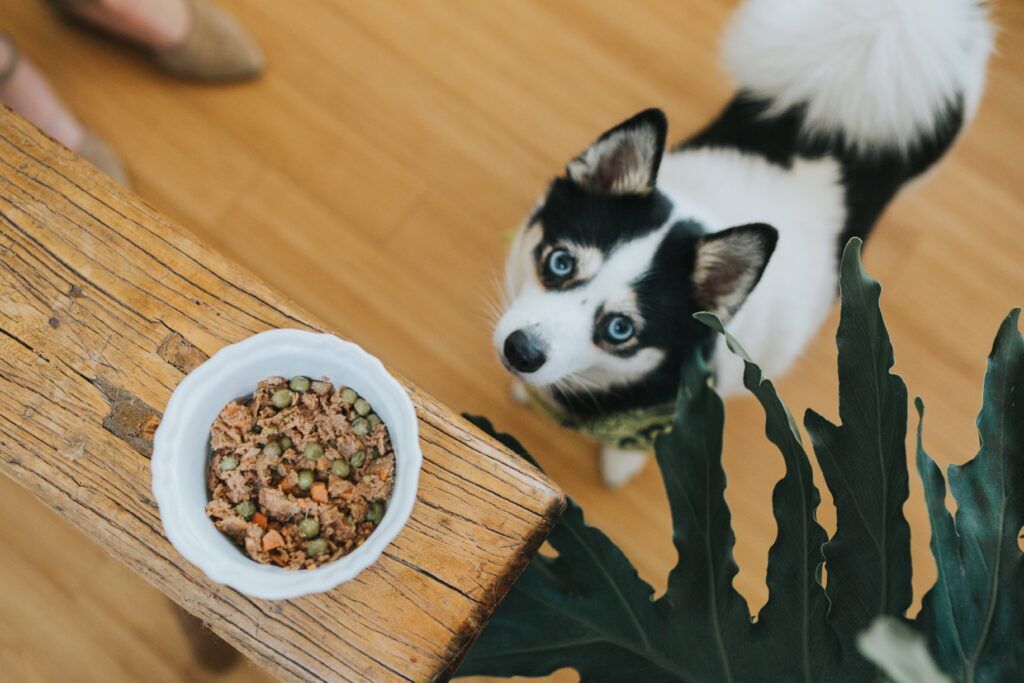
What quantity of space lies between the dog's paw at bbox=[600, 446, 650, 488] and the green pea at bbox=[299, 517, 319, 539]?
0.90 m

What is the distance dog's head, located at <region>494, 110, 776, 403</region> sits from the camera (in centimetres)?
98

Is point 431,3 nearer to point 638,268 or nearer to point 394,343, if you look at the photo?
point 394,343

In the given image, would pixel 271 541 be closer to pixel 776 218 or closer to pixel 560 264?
pixel 560 264

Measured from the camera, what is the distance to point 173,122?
1582mm

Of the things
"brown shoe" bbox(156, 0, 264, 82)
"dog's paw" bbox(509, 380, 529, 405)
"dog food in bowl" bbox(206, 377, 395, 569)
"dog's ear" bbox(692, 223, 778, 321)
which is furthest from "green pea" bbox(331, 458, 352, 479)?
"brown shoe" bbox(156, 0, 264, 82)

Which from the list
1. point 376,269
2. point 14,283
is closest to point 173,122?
point 376,269

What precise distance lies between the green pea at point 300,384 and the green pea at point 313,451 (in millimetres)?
49

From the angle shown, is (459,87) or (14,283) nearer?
(14,283)

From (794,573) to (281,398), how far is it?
48 cm

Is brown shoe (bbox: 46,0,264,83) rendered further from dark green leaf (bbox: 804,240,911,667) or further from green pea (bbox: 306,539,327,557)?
dark green leaf (bbox: 804,240,911,667)

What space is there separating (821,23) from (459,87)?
79 cm

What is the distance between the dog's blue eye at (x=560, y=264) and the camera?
102 cm

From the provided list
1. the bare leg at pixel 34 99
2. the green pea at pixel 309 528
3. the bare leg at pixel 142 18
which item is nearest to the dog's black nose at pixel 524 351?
the green pea at pixel 309 528

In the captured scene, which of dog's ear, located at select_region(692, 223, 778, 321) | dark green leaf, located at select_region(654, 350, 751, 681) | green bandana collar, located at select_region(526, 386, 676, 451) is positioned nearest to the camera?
dark green leaf, located at select_region(654, 350, 751, 681)
